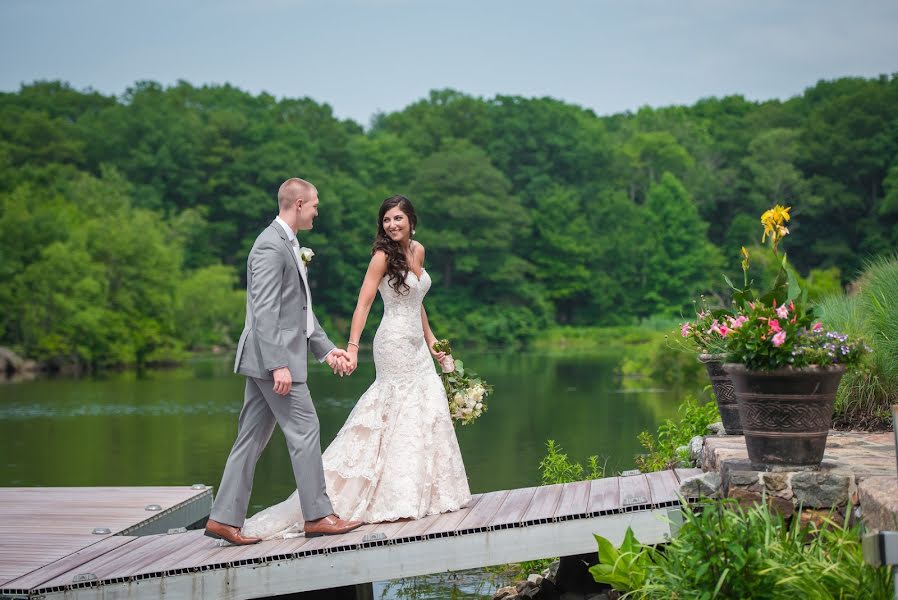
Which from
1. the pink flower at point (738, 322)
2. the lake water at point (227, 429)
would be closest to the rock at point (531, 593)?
the lake water at point (227, 429)

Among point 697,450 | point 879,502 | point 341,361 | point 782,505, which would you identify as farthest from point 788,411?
point 341,361

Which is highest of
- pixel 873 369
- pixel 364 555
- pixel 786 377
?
pixel 786 377

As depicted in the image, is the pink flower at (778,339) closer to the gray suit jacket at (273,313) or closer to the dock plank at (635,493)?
the dock plank at (635,493)

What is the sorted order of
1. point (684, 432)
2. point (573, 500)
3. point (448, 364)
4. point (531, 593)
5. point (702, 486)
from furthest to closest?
point (684, 432) < point (531, 593) < point (448, 364) < point (573, 500) < point (702, 486)

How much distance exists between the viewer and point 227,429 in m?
18.3

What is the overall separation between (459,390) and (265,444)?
143cm

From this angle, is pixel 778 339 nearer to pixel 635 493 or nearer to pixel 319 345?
pixel 635 493

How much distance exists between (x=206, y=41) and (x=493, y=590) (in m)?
68.7

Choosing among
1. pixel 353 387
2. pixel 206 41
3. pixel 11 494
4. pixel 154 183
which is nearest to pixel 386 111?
pixel 206 41

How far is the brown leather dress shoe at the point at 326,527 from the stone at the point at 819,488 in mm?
2346

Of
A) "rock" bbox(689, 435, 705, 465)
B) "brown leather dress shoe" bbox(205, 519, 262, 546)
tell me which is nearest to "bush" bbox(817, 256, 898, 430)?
"rock" bbox(689, 435, 705, 465)

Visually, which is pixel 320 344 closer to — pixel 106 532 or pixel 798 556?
pixel 106 532

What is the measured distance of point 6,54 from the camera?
2591 inches

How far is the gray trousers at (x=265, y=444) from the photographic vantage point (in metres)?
5.55
